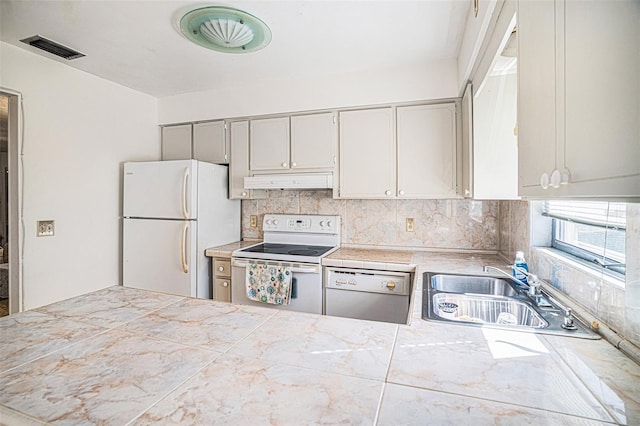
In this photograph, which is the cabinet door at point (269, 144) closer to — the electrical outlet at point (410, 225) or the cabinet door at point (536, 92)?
the electrical outlet at point (410, 225)

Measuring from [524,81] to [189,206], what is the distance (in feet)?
7.75

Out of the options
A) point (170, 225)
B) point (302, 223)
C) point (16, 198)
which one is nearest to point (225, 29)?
point (170, 225)

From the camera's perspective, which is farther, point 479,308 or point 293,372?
point 479,308

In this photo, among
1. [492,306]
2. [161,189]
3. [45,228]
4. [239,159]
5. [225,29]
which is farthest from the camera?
[239,159]

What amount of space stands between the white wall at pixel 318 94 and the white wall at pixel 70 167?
50 cm

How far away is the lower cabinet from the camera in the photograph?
2.65 m

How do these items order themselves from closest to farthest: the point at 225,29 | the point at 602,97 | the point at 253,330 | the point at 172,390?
the point at 602,97 → the point at 172,390 → the point at 253,330 → the point at 225,29

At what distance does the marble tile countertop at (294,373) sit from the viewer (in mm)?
615

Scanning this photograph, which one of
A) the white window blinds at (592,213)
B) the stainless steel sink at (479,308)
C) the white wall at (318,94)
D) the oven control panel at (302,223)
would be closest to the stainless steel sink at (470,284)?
the stainless steel sink at (479,308)

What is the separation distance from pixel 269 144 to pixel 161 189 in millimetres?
1001

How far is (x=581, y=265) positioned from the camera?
1.30 m

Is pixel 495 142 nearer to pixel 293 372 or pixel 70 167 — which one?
pixel 293 372

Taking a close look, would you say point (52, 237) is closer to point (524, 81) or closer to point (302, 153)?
point (302, 153)

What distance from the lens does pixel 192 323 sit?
104cm
